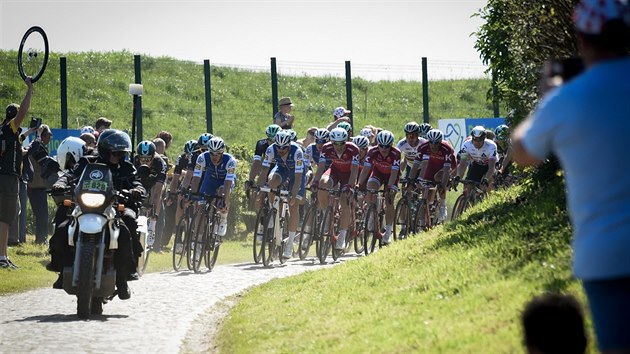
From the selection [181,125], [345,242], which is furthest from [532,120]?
[181,125]

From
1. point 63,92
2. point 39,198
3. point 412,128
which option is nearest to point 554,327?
point 39,198

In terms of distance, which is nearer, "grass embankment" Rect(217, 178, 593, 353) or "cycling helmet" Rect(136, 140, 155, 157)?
"grass embankment" Rect(217, 178, 593, 353)

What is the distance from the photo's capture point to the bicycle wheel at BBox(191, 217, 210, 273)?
19766mm

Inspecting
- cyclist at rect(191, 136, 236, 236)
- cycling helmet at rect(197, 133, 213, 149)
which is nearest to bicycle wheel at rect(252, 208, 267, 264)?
cyclist at rect(191, 136, 236, 236)

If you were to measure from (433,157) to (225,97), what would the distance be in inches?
1022

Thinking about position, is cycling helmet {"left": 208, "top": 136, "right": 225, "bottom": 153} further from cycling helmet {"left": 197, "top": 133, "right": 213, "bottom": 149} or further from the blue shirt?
→ the blue shirt

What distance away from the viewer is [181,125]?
46.0m

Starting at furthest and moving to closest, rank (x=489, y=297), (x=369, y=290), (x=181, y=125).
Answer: (x=181, y=125), (x=369, y=290), (x=489, y=297)

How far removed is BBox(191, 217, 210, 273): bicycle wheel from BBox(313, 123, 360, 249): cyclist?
2629mm

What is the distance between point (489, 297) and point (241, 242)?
17.5m

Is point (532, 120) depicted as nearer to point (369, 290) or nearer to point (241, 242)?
point (369, 290)

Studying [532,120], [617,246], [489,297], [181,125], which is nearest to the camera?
[617,246]

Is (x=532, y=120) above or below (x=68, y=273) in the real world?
above

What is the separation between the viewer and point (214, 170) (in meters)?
20.9
